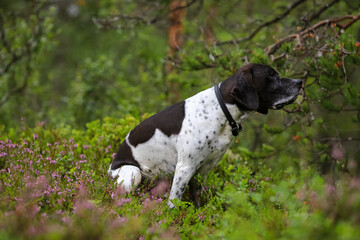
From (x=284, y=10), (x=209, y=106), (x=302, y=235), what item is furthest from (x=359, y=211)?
(x=284, y=10)

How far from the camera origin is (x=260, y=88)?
159 inches

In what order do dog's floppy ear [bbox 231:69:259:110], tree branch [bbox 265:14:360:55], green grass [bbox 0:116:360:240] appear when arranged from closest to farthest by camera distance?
green grass [bbox 0:116:360:240], dog's floppy ear [bbox 231:69:259:110], tree branch [bbox 265:14:360:55]

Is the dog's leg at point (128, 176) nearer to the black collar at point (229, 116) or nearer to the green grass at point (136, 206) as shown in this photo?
the green grass at point (136, 206)

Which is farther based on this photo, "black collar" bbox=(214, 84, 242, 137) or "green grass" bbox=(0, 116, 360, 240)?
"black collar" bbox=(214, 84, 242, 137)

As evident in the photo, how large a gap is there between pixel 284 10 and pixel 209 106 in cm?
385

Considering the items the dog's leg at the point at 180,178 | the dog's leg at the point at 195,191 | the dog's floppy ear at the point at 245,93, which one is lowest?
the dog's leg at the point at 195,191

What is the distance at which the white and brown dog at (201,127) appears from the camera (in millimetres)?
3914

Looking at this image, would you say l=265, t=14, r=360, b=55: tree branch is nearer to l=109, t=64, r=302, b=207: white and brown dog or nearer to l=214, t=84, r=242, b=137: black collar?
l=109, t=64, r=302, b=207: white and brown dog

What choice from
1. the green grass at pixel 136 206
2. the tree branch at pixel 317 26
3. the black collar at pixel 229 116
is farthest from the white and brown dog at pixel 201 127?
the tree branch at pixel 317 26

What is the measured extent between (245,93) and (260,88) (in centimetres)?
23

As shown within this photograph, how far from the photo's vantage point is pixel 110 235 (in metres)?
2.52

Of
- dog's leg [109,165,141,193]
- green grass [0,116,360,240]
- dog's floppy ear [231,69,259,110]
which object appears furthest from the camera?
dog's leg [109,165,141,193]

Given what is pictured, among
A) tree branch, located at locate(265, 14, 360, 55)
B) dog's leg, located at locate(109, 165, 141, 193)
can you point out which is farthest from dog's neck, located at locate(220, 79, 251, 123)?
tree branch, located at locate(265, 14, 360, 55)

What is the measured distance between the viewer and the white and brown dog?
3.91m
